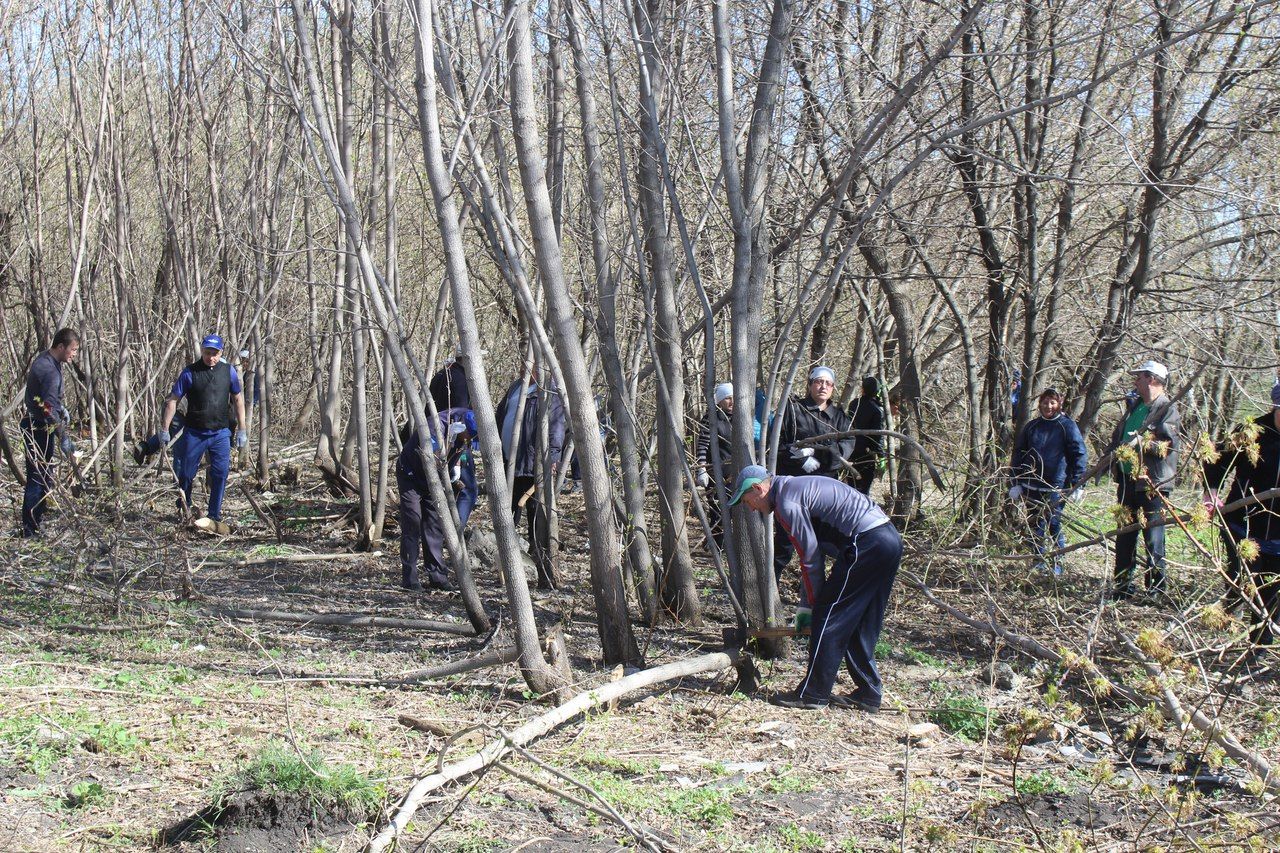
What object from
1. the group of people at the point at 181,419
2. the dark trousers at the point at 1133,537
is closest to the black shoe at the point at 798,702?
the dark trousers at the point at 1133,537

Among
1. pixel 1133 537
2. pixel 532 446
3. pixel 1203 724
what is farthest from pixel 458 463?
pixel 1203 724

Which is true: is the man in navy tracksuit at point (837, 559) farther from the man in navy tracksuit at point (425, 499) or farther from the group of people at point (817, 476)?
the man in navy tracksuit at point (425, 499)

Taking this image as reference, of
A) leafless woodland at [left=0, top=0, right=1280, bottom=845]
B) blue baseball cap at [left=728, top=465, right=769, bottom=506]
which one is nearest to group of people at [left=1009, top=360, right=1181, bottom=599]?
leafless woodland at [left=0, top=0, right=1280, bottom=845]

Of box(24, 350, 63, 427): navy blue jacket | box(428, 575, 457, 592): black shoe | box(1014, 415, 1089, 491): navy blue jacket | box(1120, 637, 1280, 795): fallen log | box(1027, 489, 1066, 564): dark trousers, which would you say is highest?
box(24, 350, 63, 427): navy blue jacket

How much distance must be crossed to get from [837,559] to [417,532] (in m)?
3.81

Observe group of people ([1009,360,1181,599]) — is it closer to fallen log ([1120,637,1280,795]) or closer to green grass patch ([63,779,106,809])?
fallen log ([1120,637,1280,795])

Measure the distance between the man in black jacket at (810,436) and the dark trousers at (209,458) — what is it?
17.4 feet

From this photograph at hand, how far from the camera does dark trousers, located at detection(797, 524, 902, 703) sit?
620cm

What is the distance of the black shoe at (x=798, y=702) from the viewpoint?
636cm

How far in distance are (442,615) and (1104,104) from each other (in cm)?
672

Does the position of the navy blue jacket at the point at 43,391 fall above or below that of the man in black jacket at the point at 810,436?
above

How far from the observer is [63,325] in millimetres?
11273

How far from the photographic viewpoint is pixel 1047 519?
26.2 ft

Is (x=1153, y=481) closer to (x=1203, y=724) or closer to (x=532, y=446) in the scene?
(x=1203, y=724)
